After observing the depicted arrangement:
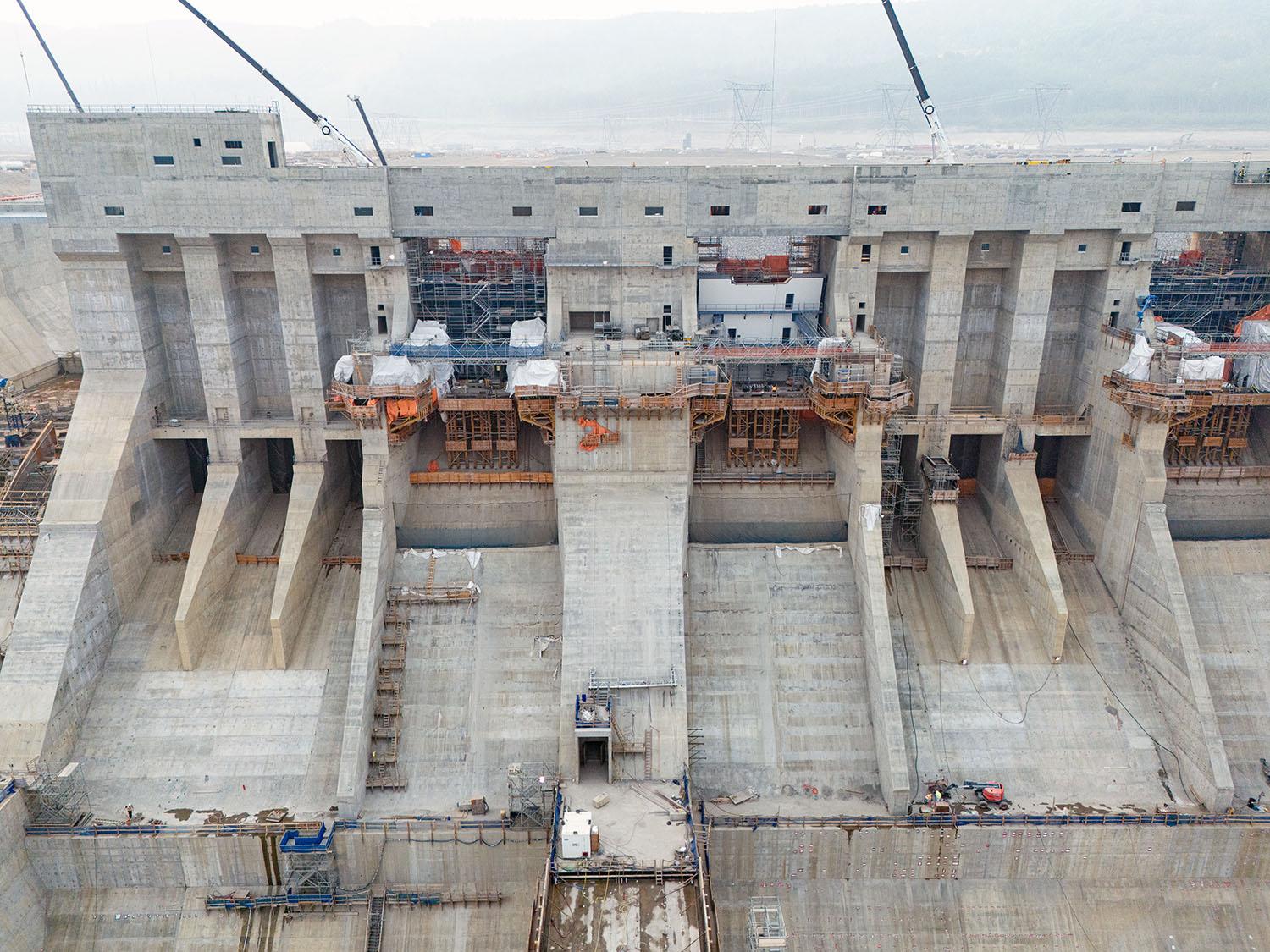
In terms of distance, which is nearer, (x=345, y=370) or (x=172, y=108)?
(x=172, y=108)

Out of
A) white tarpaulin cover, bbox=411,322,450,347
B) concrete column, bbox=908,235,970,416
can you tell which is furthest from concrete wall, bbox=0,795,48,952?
concrete column, bbox=908,235,970,416

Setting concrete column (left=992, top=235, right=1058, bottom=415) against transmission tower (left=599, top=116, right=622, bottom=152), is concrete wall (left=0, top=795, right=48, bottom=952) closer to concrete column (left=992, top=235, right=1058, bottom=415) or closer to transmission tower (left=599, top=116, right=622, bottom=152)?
concrete column (left=992, top=235, right=1058, bottom=415)

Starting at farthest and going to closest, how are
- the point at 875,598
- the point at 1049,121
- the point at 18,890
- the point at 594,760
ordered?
the point at 1049,121 → the point at 875,598 → the point at 594,760 → the point at 18,890

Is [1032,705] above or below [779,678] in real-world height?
below

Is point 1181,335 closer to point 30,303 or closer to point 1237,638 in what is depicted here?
point 1237,638

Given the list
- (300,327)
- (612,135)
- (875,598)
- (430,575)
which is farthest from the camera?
(612,135)

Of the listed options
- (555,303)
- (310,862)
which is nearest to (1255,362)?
(555,303)
